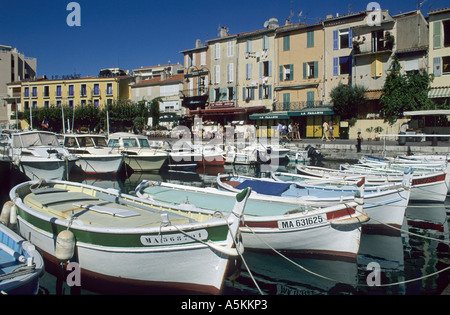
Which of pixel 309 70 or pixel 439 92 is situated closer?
pixel 439 92

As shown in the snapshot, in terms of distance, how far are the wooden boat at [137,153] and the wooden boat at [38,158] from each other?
4.19 metres

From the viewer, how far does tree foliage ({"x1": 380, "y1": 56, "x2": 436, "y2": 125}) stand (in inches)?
1254

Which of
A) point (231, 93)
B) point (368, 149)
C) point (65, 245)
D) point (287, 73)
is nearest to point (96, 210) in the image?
point (65, 245)

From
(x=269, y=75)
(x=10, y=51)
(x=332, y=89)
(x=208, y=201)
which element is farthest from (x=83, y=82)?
(x=208, y=201)

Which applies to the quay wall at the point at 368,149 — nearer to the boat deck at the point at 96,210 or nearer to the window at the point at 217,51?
the window at the point at 217,51

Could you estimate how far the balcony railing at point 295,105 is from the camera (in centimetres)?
3853

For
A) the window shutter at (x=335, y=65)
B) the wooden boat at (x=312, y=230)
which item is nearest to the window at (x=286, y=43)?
the window shutter at (x=335, y=65)

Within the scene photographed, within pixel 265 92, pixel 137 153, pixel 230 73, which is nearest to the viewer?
pixel 137 153

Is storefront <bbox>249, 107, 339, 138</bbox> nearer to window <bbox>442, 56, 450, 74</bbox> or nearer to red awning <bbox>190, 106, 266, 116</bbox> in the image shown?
red awning <bbox>190, 106, 266, 116</bbox>

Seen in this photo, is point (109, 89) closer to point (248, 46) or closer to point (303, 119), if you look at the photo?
point (248, 46)

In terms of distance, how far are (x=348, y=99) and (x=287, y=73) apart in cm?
892

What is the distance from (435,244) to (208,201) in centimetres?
646

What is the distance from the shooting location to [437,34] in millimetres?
31781
